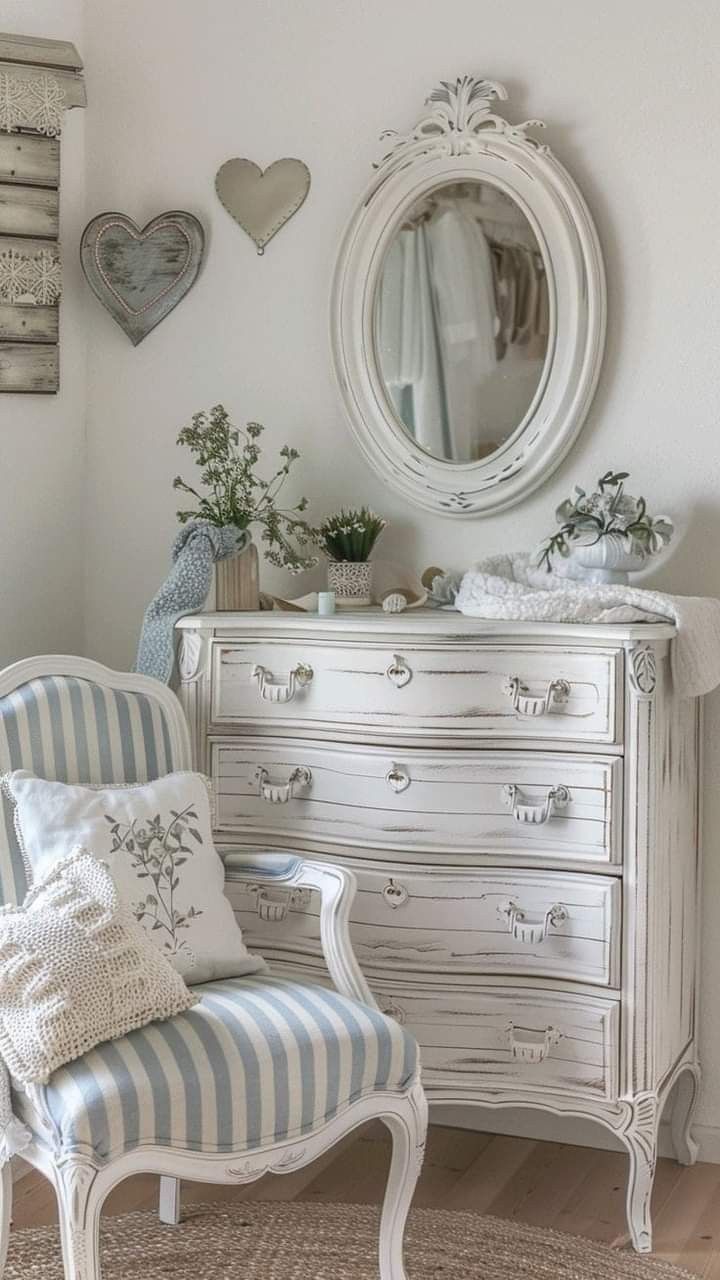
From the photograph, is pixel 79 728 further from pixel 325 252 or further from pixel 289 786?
pixel 325 252

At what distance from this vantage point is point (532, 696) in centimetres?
249

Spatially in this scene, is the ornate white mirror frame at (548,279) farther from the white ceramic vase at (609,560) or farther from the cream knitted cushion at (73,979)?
the cream knitted cushion at (73,979)

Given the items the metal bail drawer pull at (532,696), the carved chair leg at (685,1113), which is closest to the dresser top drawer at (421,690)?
the metal bail drawer pull at (532,696)

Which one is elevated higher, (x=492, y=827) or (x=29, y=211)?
(x=29, y=211)

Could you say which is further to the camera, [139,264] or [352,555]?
[139,264]

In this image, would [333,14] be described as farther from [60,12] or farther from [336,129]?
[60,12]

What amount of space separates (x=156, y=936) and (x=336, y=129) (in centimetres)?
179

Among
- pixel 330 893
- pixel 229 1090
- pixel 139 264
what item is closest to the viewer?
pixel 229 1090

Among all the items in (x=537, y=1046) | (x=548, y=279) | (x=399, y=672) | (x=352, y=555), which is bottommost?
(x=537, y=1046)

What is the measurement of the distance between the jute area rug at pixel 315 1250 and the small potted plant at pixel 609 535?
123cm

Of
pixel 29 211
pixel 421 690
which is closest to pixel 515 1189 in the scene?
pixel 421 690

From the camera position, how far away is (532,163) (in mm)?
2801

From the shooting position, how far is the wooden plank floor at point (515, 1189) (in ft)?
8.30

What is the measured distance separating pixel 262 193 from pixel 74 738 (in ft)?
4.41
